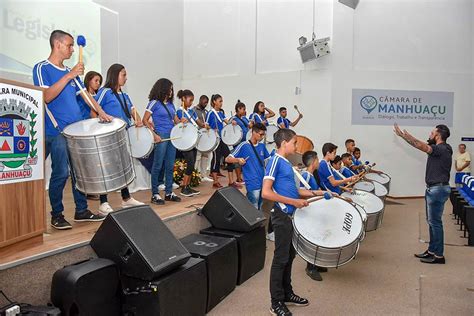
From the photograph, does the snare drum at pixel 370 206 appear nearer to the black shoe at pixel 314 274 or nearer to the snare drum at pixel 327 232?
the black shoe at pixel 314 274

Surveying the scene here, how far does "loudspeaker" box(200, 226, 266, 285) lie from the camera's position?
153 inches

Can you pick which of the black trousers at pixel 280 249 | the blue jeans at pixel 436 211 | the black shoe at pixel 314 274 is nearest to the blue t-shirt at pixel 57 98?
the black trousers at pixel 280 249

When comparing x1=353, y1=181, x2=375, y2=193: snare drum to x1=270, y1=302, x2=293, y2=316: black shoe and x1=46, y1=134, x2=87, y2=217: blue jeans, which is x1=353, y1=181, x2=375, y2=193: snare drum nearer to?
x1=270, y1=302, x2=293, y2=316: black shoe

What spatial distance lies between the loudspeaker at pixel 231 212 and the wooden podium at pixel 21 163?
1.79 meters

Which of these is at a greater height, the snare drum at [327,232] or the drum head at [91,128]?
the drum head at [91,128]

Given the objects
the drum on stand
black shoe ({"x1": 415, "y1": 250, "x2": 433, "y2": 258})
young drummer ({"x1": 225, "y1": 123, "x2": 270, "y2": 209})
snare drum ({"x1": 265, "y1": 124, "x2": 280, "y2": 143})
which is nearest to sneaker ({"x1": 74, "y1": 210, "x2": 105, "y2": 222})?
the drum on stand

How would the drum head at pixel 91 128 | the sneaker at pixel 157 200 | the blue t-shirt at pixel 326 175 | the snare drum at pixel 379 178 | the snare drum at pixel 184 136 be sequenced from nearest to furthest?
the drum head at pixel 91 128 → the sneaker at pixel 157 200 → the snare drum at pixel 184 136 → the blue t-shirt at pixel 326 175 → the snare drum at pixel 379 178

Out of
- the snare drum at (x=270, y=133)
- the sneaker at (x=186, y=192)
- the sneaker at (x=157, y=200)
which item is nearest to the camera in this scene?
the sneaker at (x=157, y=200)

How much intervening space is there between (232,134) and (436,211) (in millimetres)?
3131

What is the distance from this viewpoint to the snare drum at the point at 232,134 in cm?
644

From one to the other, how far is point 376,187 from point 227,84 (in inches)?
220

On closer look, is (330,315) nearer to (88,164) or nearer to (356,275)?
(356,275)

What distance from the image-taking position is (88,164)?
2.95 meters

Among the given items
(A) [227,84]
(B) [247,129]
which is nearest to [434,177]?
(B) [247,129]
